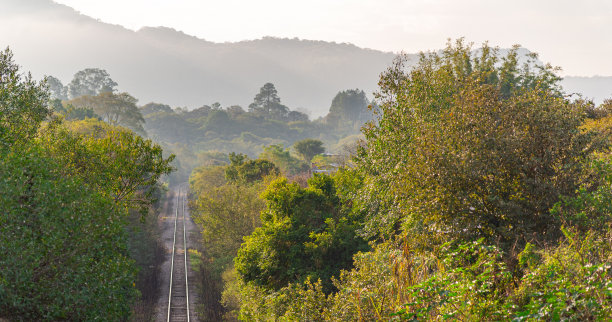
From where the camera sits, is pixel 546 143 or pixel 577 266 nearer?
pixel 577 266

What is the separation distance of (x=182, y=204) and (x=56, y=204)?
2013 inches

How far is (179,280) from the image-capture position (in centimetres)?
2989

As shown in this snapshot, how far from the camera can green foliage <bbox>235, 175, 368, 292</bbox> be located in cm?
1898

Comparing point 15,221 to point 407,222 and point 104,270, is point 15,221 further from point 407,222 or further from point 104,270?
point 407,222

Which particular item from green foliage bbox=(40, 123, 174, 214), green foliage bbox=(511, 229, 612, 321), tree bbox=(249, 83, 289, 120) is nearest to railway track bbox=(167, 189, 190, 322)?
green foliage bbox=(40, 123, 174, 214)

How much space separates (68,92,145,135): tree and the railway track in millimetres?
42426

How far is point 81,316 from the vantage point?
1305 cm

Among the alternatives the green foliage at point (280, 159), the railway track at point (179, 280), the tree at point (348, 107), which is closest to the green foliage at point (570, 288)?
the railway track at point (179, 280)

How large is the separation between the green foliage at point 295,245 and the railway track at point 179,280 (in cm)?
640

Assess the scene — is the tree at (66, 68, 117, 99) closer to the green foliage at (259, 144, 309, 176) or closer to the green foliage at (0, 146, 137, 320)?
the green foliage at (259, 144, 309, 176)

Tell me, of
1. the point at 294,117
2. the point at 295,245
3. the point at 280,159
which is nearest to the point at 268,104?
the point at 294,117

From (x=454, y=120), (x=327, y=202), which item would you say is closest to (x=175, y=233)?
(x=327, y=202)

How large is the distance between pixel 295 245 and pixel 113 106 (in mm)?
73762

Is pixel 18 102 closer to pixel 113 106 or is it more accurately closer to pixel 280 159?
pixel 280 159
